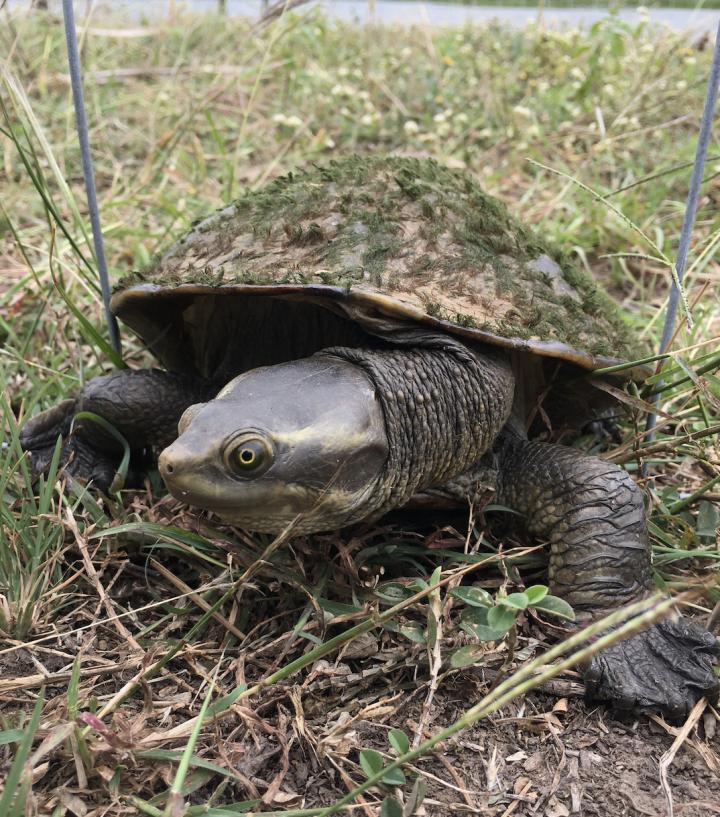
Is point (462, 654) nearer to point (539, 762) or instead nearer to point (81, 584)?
point (539, 762)

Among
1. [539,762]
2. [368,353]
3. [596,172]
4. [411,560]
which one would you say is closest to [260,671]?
[411,560]

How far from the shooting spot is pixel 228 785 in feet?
5.26

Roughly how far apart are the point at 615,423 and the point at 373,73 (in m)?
4.45

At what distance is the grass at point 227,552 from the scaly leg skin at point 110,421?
0.11 metres

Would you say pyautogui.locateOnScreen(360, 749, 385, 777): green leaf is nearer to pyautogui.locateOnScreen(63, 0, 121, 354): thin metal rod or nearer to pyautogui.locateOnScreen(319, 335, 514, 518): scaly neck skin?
pyautogui.locateOnScreen(319, 335, 514, 518): scaly neck skin

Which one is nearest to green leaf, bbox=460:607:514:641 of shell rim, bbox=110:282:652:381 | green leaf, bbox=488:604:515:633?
green leaf, bbox=488:604:515:633

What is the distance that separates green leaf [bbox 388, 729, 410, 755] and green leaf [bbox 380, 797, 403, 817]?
0.36ft

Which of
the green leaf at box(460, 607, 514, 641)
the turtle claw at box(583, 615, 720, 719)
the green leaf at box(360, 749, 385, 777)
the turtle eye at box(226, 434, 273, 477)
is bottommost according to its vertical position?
the turtle claw at box(583, 615, 720, 719)

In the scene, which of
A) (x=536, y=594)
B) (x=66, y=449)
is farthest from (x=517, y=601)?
(x=66, y=449)

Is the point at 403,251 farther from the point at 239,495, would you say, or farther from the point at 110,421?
the point at 110,421

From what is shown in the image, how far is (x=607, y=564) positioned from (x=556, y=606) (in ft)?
1.32

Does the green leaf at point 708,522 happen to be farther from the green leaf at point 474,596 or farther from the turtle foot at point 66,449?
the turtle foot at point 66,449

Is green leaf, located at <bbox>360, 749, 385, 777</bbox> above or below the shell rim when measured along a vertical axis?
below

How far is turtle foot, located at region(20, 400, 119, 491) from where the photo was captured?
102 inches
